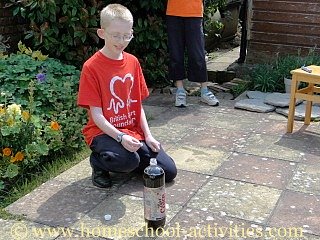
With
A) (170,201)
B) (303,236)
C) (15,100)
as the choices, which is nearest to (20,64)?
(15,100)

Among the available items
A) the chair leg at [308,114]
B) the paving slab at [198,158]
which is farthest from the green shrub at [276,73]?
the paving slab at [198,158]

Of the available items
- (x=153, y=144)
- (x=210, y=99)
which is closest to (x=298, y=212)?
(x=153, y=144)

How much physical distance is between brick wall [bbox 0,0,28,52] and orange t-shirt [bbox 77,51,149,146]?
2.49 meters

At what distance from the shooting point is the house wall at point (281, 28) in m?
6.31

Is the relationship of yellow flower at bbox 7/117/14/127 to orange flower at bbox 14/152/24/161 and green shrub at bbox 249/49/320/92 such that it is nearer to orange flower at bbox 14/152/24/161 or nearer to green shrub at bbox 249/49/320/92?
orange flower at bbox 14/152/24/161

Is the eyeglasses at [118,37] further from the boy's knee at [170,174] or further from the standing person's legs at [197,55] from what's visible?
the standing person's legs at [197,55]

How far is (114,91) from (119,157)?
45cm

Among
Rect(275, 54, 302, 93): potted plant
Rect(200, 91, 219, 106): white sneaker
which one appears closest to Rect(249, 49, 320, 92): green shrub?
Rect(275, 54, 302, 93): potted plant

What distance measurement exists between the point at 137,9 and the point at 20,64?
1847 millimetres

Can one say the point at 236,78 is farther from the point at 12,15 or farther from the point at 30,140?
the point at 30,140

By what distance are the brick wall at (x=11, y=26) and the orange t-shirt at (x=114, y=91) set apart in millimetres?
2493

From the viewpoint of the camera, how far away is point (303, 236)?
281 cm

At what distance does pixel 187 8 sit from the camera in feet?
17.0

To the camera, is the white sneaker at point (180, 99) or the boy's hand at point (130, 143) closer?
the boy's hand at point (130, 143)
